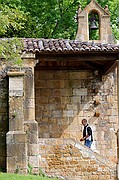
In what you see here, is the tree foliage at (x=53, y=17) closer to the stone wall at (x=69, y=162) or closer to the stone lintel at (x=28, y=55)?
the stone lintel at (x=28, y=55)

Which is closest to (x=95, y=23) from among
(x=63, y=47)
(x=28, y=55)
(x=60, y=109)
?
(x=60, y=109)

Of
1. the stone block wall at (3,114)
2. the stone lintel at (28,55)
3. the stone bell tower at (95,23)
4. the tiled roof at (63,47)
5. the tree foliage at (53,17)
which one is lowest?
the stone block wall at (3,114)

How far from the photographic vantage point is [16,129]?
13.0 m

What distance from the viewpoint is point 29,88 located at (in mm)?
13352

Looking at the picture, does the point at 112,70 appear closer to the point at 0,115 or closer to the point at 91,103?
the point at 91,103

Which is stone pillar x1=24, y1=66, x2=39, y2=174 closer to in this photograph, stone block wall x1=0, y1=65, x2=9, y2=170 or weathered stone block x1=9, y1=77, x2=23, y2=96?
weathered stone block x1=9, y1=77, x2=23, y2=96

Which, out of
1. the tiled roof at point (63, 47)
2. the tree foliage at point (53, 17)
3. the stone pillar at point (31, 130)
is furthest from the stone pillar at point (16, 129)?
the tree foliage at point (53, 17)

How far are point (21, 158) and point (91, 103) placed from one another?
462cm

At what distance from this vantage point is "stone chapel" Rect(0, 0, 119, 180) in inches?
514

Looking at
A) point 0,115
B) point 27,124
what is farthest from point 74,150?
point 0,115

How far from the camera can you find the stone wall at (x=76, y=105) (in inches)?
637

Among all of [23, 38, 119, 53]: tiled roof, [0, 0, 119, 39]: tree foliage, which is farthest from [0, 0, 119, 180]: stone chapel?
[0, 0, 119, 39]: tree foliage

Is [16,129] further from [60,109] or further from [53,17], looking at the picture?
[53,17]

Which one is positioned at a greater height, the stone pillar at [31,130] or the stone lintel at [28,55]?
the stone lintel at [28,55]
